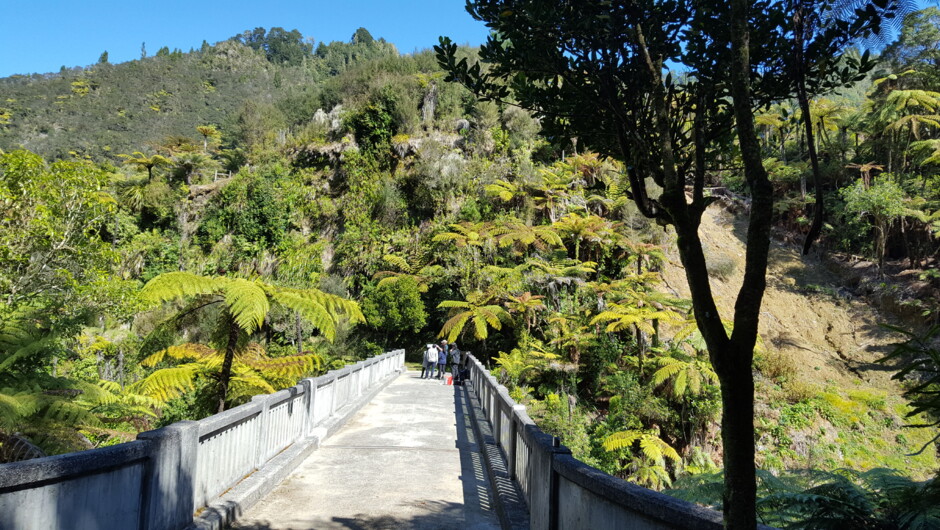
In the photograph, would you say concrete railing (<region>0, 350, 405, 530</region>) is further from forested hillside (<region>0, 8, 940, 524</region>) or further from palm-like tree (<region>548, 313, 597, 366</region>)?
palm-like tree (<region>548, 313, 597, 366</region>)

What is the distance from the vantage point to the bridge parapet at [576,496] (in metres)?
2.26

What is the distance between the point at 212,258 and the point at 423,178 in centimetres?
1340

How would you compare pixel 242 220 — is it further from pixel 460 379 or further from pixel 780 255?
pixel 780 255

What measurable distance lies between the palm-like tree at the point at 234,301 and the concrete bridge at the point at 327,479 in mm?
1100

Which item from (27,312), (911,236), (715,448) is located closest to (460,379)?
(715,448)

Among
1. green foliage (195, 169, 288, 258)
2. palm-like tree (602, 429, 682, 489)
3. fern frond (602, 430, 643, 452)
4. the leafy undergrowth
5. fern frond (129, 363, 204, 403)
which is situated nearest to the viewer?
fern frond (129, 363, 204, 403)

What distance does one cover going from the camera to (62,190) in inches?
450

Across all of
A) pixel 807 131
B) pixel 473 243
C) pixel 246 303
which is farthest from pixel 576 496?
pixel 473 243

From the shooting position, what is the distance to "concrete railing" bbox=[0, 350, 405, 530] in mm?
2676

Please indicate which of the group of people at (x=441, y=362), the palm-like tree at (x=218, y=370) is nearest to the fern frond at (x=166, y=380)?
the palm-like tree at (x=218, y=370)

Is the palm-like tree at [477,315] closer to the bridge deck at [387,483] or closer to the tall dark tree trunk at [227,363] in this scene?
the bridge deck at [387,483]

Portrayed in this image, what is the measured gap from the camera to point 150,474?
371 cm

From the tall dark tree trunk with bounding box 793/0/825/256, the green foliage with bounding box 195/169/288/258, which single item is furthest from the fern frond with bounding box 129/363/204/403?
the green foliage with bounding box 195/169/288/258

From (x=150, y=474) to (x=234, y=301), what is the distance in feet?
11.6
